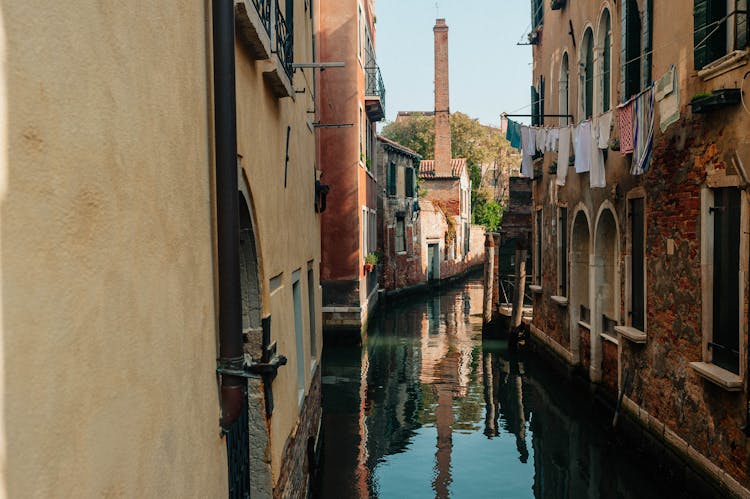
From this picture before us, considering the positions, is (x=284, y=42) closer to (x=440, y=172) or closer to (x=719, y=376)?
(x=719, y=376)

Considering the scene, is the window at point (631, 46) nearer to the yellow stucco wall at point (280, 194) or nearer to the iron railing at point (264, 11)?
the yellow stucco wall at point (280, 194)

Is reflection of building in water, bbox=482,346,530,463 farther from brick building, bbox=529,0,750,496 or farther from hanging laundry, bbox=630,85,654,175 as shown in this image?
hanging laundry, bbox=630,85,654,175

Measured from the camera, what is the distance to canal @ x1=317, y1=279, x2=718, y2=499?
812 centimetres

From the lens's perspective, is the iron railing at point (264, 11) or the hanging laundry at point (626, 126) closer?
the iron railing at point (264, 11)

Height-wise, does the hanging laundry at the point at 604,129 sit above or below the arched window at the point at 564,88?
below

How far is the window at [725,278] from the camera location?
6383mm

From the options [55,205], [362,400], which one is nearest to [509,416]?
[362,400]

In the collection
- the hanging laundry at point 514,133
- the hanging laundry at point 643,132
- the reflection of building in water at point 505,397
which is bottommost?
the reflection of building in water at point 505,397

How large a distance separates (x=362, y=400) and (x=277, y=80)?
312 inches

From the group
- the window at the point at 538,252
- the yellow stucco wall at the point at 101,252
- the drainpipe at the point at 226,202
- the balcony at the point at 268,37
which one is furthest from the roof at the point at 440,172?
the yellow stucco wall at the point at 101,252

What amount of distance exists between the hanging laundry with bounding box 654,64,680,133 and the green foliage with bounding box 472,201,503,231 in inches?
1232

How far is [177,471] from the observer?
255 cm

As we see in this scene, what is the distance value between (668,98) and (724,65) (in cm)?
102

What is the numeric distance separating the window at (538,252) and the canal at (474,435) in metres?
1.52
